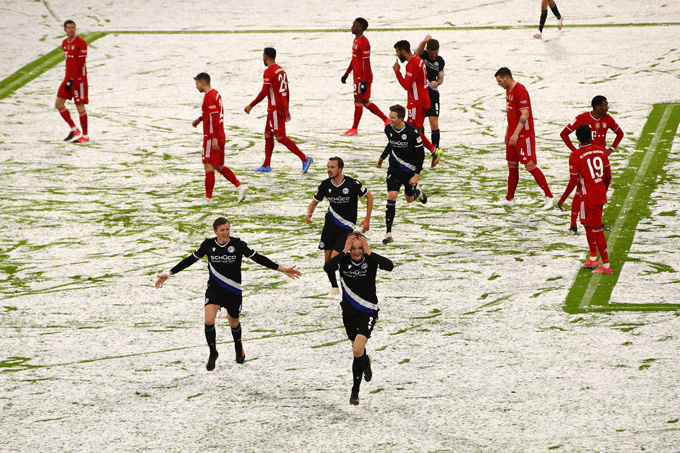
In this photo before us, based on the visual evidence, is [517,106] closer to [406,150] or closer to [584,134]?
[406,150]

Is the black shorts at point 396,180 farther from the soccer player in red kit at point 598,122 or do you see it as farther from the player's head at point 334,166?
the player's head at point 334,166

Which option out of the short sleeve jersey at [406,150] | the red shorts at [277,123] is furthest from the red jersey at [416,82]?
the short sleeve jersey at [406,150]

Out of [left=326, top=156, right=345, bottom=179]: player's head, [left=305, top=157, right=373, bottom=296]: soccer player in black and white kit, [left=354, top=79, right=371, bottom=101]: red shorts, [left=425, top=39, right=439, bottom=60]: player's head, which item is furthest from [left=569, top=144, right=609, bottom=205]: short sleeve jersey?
[left=354, top=79, right=371, bottom=101]: red shorts

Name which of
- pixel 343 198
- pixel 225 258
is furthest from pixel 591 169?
pixel 225 258

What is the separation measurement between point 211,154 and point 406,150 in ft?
11.5

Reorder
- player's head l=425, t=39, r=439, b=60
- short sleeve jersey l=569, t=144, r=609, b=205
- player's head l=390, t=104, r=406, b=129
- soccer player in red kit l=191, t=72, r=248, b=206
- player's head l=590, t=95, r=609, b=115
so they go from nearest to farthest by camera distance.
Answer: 1. short sleeve jersey l=569, t=144, r=609, b=205
2. player's head l=590, t=95, r=609, b=115
3. player's head l=390, t=104, r=406, b=129
4. soccer player in red kit l=191, t=72, r=248, b=206
5. player's head l=425, t=39, r=439, b=60

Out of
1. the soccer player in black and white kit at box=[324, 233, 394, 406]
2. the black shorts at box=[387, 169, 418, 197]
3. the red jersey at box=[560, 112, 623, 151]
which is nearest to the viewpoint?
the soccer player in black and white kit at box=[324, 233, 394, 406]

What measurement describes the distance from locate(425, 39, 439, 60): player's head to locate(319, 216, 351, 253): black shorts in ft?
21.1

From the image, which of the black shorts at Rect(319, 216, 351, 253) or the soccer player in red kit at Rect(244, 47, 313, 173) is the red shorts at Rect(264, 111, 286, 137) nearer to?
the soccer player in red kit at Rect(244, 47, 313, 173)

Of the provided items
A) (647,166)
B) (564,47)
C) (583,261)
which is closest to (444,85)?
(564,47)

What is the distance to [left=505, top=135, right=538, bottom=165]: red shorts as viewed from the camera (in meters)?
13.9

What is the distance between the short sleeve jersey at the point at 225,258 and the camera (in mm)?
9234

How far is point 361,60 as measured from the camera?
708 inches

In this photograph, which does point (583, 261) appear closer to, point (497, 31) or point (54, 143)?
point (54, 143)
